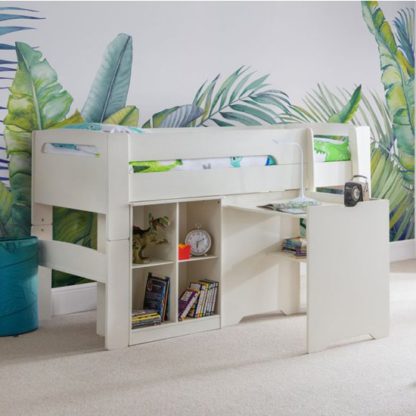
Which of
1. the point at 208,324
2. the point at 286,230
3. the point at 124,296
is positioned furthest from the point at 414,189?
the point at 124,296

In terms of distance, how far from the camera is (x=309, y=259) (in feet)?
10.2

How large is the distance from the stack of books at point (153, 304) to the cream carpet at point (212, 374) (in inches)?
4.2

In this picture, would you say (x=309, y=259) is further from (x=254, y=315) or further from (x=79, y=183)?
(x=79, y=183)

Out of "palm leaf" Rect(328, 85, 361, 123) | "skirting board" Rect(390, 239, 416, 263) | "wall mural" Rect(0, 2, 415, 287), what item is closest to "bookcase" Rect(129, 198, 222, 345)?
"wall mural" Rect(0, 2, 415, 287)

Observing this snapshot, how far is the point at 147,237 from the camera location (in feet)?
11.0

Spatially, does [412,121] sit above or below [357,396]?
above

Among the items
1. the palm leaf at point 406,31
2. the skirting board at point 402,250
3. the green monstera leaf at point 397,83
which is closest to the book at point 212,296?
the skirting board at point 402,250

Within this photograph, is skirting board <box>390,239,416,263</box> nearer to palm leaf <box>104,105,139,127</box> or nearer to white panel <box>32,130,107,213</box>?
palm leaf <box>104,105,139,127</box>

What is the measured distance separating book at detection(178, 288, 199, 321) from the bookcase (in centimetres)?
5

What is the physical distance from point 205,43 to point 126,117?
635mm

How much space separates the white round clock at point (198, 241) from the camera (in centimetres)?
349

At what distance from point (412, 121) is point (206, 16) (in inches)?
67.6

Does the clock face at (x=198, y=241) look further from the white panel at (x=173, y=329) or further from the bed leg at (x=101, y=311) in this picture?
the bed leg at (x=101, y=311)

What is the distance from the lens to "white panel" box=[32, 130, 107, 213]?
317 cm
